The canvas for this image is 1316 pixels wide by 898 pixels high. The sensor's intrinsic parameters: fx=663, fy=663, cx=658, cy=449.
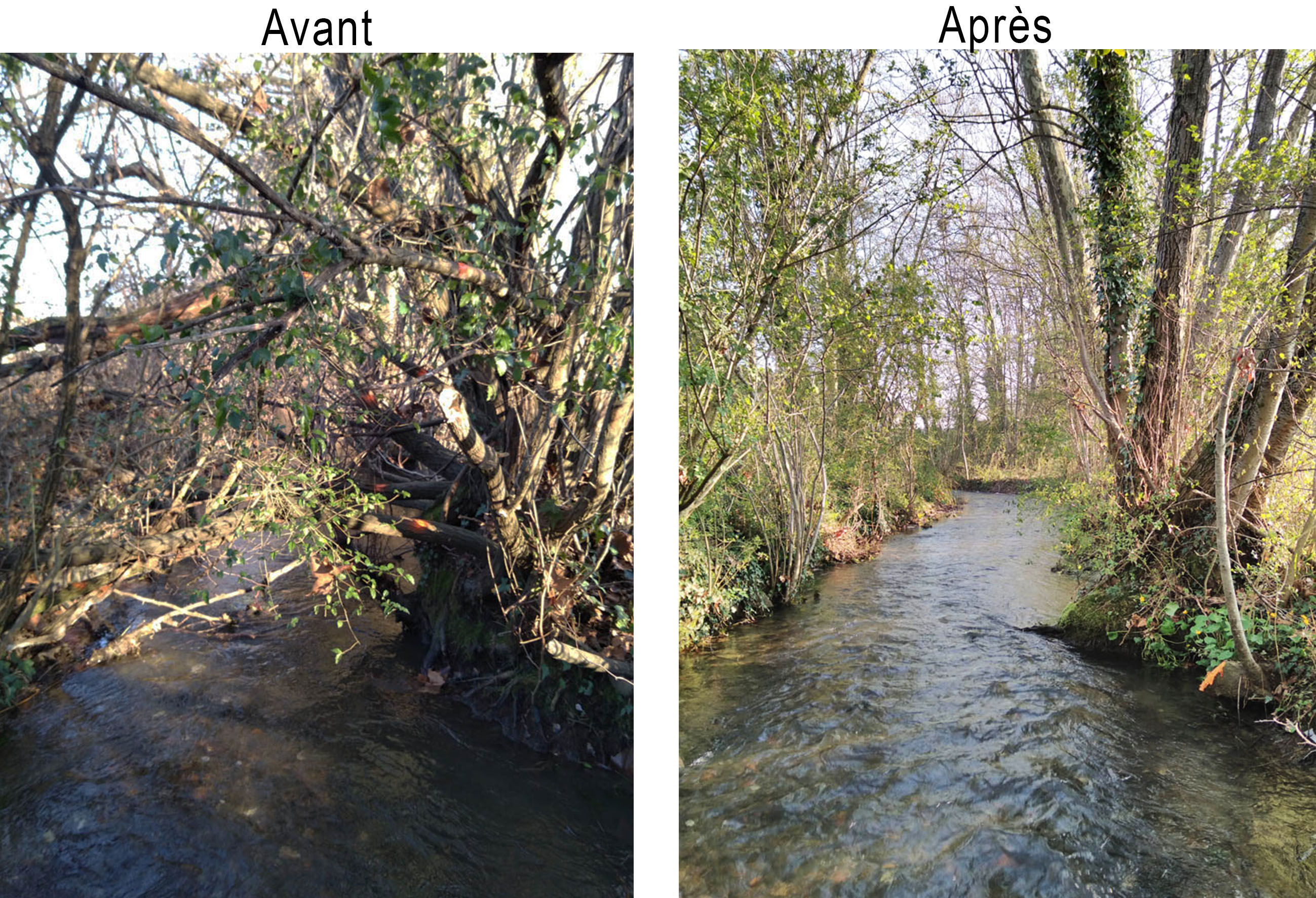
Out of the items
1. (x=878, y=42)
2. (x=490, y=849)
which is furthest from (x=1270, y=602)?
(x=490, y=849)

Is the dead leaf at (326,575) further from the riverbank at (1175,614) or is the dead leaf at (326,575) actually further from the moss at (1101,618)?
the moss at (1101,618)

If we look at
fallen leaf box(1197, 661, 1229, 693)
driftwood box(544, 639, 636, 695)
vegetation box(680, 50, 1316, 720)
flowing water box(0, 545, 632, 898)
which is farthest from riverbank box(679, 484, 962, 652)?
fallen leaf box(1197, 661, 1229, 693)

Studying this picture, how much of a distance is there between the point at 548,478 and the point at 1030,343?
264cm

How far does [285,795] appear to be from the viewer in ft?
10.4

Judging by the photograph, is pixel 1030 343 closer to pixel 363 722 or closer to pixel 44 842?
pixel 363 722

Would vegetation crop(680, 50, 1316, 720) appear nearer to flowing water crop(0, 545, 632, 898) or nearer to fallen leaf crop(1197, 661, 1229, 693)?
fallen leaf crop(1197, 661, 1229, 693)

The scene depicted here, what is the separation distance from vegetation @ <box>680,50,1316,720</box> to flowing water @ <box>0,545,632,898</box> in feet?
5.11

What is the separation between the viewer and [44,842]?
2.88 metres

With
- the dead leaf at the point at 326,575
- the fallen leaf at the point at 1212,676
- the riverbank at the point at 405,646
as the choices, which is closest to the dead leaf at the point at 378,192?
the dead leaf at the point at 326,575

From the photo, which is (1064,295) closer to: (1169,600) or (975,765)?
(1169,600)

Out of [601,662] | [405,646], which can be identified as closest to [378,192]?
[601,662]

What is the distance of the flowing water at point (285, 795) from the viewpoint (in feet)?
8.91

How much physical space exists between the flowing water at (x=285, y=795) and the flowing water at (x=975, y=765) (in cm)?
66

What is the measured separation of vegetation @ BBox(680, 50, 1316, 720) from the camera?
9.66 feet
